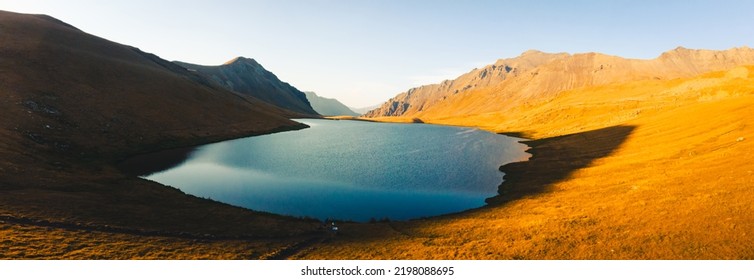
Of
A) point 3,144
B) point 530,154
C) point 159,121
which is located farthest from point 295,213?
point 159,121

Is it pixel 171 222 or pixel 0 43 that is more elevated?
pixel 0 43

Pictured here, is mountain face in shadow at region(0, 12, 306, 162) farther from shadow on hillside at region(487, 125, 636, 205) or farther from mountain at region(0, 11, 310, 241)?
shadow on hillside at region(487, 125, 636, 205)

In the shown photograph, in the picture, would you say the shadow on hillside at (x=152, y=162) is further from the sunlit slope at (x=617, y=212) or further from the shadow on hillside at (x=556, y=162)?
the shadow on hillside at (x=556, y=162)

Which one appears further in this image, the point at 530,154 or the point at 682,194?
the point at 530,154

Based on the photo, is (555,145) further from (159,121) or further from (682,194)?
(159,121)

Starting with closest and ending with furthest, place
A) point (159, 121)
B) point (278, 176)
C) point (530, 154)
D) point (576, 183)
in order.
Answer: point (576, 183), point (278, 176), point (530, 154), point (159, 121)

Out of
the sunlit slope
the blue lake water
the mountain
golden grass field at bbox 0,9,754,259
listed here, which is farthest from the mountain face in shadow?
the sunlit slope
